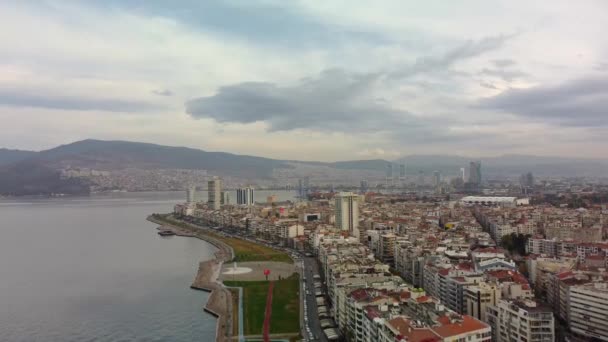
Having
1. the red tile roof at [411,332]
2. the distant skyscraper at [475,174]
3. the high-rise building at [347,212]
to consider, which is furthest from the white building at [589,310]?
the distant skyscraper at [475,174]

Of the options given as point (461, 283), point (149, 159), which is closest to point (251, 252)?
point (461, 283)

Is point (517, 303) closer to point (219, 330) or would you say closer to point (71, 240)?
point (219, 330)

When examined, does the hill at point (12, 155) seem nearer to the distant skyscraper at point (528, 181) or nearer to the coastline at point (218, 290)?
the distant skyscraper at point (528, 181)

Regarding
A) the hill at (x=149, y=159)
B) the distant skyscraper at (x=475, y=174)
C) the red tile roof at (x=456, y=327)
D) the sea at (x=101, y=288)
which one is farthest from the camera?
the hill at (x=149, y=159)

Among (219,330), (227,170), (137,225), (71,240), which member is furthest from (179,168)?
(219,330)

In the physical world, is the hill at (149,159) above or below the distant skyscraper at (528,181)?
above

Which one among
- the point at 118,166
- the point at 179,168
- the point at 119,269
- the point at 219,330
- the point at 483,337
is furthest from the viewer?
the point at 179,168
